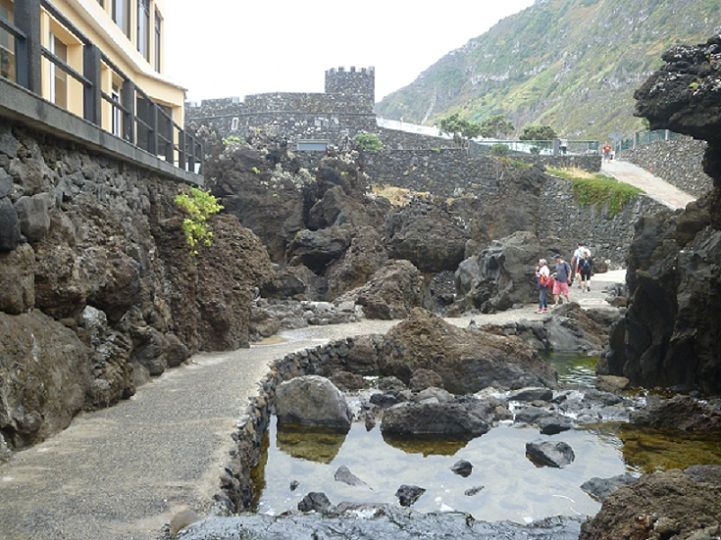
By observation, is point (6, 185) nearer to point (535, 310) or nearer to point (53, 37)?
point (53, 37)

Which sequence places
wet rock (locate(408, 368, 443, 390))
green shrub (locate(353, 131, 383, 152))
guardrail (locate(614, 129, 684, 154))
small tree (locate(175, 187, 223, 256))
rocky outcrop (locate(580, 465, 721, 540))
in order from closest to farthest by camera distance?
rocky outcrop (locate(580, 465, 721, 540)) → small tree (locate(175, 187, 223, 256)) → wet rock (locate(408, 368, 443, 390)) → guardrail (locate(614, 129, 684, 154)) → green shrub (locate(353, 131, 383, 152))

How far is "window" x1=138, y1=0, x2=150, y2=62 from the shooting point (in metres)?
20.0

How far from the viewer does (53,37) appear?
1258cm

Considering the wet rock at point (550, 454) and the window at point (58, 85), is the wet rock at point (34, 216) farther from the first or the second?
the wet rock at point (550, 454)

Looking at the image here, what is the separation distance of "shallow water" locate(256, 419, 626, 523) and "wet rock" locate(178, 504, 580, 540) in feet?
4.27

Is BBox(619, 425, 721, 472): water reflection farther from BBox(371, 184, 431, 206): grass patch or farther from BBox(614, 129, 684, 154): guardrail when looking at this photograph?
BBox(371, 184, 431, 206): grass patch

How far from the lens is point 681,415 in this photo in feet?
39.3

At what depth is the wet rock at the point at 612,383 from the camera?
15.3 m

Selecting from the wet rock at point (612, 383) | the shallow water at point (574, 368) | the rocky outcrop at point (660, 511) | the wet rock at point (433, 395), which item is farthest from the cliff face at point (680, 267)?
the rocky outcrop at point (660, 511)

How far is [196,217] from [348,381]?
4801mm

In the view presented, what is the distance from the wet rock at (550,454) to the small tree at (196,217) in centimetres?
776

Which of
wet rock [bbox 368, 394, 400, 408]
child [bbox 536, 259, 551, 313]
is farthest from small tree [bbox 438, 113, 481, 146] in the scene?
wet rock [bbox 368, 394, 400, 408]

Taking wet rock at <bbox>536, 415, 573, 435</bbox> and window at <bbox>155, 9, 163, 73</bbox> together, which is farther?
window at <bbox>155, 9, 163, 73</bbox>

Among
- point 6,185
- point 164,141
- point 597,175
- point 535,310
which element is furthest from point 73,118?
point 597,175
